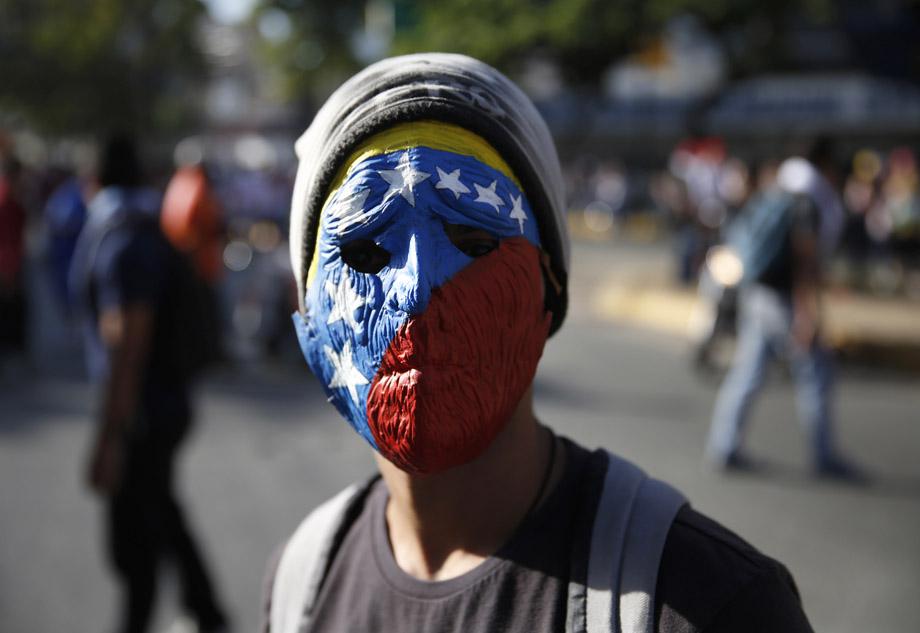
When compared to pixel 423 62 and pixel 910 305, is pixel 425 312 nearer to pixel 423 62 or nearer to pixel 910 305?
pixel 423 62

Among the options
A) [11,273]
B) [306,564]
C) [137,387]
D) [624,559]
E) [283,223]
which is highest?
[283,223]

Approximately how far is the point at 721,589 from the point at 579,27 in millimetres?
18748

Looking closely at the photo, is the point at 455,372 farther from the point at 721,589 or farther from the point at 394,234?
the point at 721,589

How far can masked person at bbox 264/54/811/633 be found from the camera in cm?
116

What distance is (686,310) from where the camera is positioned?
10.2 metres

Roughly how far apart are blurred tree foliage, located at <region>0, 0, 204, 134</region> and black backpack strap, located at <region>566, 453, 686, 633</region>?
1125 inches

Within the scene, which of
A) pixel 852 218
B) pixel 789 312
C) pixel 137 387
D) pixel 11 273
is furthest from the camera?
pixel 852 218

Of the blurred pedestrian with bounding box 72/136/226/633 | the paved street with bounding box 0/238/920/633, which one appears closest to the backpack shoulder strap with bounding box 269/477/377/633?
the blurred pedestrian with bounding box 72/136/226/633

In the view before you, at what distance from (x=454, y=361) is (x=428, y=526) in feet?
1.05

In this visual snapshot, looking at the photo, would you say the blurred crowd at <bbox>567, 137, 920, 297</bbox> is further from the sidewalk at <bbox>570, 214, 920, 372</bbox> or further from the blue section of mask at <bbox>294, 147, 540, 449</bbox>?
the blue section of mask at <bbox>294, 147, 540, 449</bbox>

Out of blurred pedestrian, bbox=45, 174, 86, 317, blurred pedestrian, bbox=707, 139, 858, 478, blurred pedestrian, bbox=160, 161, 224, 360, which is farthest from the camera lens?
blurred pedestrian, bbox=45, 174, 86, 317

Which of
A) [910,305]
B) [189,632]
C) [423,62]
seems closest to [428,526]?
[423,62]

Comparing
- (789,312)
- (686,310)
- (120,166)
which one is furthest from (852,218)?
(120,166)

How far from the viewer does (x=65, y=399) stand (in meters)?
7.31
